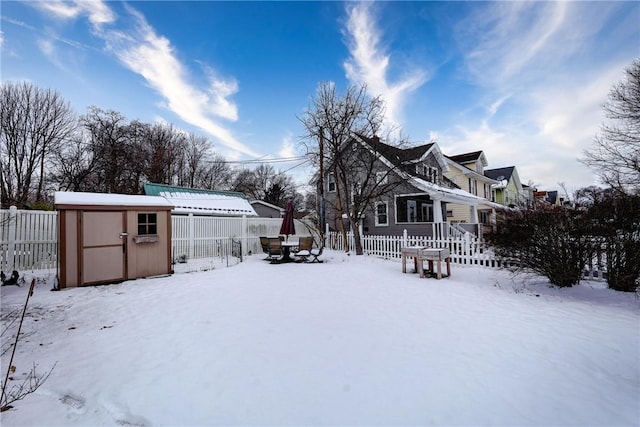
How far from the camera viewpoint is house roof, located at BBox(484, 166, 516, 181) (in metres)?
29.6

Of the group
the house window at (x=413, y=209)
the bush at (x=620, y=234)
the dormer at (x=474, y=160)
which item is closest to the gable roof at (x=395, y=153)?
the house window at (x=413, y=209)

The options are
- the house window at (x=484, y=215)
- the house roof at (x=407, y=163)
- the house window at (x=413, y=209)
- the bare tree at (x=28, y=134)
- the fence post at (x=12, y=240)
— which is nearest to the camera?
the fence post at (x=12, y=240)

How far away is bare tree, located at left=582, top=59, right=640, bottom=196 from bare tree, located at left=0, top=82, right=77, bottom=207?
32309 mm

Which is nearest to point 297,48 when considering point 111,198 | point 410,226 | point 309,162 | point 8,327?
point 309,162

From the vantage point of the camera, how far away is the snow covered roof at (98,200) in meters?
6.66

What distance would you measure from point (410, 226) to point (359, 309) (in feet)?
39.0

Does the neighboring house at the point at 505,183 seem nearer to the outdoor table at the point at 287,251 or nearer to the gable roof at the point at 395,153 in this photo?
the gable roof at the point at 395,153

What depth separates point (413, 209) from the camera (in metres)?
17.9

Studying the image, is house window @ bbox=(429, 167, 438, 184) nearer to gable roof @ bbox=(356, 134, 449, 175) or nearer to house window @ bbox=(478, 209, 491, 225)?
gable roof @ bbox=(356, 134, 449, 175)

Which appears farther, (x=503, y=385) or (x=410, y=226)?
(x=410, y=226)

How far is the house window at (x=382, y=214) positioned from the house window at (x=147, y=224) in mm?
12060

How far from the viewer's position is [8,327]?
414 centimetres

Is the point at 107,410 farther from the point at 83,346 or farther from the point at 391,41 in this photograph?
the point at 391,41

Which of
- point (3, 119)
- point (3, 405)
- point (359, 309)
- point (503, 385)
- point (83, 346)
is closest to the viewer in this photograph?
point (3, 405)
